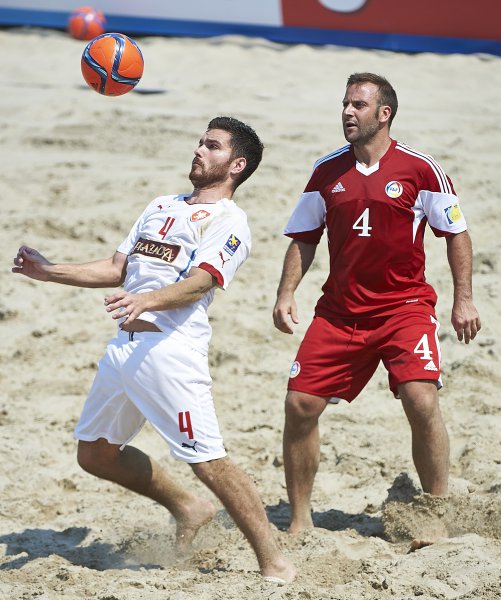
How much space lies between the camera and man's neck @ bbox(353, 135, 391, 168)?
5066 mm

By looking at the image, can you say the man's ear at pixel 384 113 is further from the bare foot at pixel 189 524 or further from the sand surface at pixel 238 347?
the bare foot at pixel 189 524

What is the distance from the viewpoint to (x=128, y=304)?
4246 millimetres

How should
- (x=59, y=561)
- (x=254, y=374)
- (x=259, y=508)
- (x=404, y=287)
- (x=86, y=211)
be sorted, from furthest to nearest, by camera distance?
(x=86, y=211) < (x=254, y=374) < (x=404, y=287) < (x=59, y=561) < (x=259, y=508)

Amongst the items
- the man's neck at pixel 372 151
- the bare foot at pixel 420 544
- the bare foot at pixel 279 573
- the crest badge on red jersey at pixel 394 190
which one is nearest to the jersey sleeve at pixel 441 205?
the crest badge on red jersey at pixel 394 190

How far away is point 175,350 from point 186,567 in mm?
1140

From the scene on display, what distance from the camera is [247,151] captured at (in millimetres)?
4863

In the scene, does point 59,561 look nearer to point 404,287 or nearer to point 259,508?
point 259,508

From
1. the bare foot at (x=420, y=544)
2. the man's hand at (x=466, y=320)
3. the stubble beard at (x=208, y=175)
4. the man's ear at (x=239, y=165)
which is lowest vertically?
the bare foot at (x=420, y=544)

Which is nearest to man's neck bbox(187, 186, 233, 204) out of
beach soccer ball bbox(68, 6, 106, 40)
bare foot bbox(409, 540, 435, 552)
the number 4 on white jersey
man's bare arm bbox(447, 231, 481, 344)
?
the number 4 on white jersey

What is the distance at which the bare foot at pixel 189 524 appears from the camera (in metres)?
4.98

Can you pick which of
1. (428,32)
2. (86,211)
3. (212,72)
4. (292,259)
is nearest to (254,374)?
(292,259)

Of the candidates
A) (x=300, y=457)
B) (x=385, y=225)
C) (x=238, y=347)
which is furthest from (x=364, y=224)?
(x=238, y=347)

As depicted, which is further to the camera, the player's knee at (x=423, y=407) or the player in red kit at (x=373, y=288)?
the player in red kit at (x=373, y=288)

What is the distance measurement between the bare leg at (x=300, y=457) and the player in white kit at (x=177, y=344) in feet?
1.44
